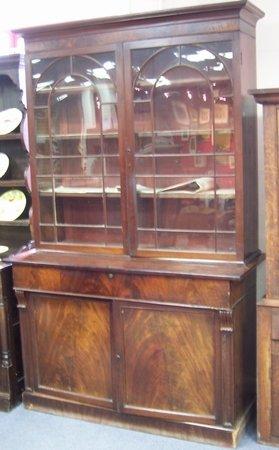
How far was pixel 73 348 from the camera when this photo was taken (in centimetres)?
306

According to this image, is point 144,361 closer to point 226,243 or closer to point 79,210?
point 226,243

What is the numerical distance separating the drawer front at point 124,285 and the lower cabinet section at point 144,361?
4 cm

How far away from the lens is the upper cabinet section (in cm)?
266

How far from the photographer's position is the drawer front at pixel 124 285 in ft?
8.79

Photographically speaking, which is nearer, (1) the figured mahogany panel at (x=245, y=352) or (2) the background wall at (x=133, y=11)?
(1) the figured mahogany panel at (x=245, y=352)

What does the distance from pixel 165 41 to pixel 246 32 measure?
14.9 inches

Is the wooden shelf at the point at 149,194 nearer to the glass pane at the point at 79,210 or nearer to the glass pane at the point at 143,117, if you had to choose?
the glass pane at the point at 79,210

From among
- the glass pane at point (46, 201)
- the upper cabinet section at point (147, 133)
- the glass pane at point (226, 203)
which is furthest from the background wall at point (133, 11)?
the glass pane at point (46, 201)

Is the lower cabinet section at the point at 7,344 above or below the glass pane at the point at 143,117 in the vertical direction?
below

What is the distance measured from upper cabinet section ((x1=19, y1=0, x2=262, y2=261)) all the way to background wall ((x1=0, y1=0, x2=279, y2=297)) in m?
0.25

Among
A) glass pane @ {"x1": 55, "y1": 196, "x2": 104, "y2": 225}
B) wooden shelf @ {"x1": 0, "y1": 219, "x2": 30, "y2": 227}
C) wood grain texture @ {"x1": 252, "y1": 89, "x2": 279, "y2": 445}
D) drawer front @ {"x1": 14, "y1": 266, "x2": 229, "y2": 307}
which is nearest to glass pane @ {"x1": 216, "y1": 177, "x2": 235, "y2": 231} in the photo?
wood grain texture @ {"x1": 252, "y1": 89, "x2": 279, "y2": 445}

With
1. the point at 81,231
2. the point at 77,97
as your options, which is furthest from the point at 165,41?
the point at 81,231

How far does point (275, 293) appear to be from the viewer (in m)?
2.68

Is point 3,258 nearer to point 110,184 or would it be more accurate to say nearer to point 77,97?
point 110,184
